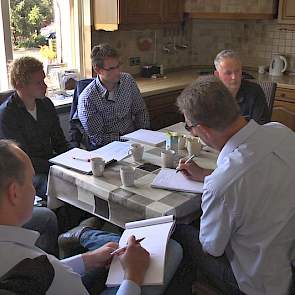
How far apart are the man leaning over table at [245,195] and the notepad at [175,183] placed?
0.83 feet

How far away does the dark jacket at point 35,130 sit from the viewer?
2.41 m

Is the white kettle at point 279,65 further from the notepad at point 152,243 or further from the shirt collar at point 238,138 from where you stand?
the notepad at point 152,243

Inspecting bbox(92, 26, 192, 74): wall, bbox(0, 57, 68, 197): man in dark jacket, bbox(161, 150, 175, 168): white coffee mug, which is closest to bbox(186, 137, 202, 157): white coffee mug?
bbox(161, 150, 175, 168): white coffee mug

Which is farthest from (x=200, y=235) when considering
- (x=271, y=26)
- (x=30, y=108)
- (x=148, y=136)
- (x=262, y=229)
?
(x=271, y=26)

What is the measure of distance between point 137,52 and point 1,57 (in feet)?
4.65

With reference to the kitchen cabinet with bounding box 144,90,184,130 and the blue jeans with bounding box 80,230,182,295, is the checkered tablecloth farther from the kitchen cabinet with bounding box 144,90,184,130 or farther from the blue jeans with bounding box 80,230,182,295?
the kitchen cabinet with bounding box 144,90,184,130

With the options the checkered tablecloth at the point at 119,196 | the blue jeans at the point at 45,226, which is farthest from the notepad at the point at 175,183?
the blue jeans at the point at 45,226

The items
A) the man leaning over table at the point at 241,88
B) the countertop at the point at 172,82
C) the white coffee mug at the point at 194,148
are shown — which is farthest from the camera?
the countertop at the point at 172,82

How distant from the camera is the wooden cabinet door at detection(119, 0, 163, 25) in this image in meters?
3.52

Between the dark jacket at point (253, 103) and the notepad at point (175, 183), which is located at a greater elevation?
the dark jacket at point (253, 103)

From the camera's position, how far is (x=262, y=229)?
1404 millimetres

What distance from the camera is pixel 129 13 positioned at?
3.58 meters

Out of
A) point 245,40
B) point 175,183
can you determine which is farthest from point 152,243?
point 245,40

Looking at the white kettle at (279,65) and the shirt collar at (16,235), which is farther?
the white kettle at (279,65)
